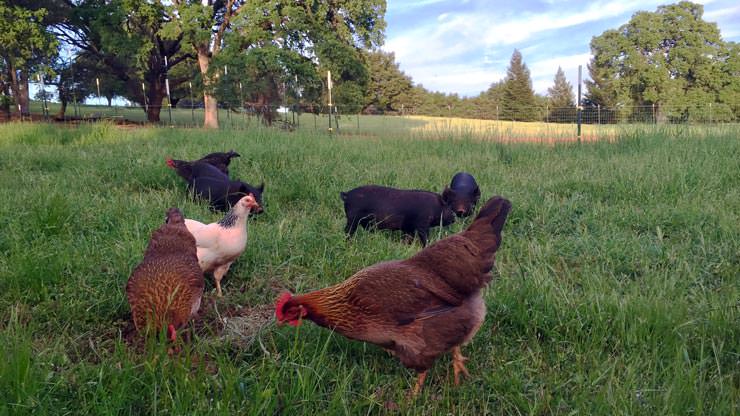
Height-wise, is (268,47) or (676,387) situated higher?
(268,47)

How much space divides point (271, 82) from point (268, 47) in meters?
1.54

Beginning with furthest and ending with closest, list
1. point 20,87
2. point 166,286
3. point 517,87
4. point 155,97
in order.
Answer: point 517,87
point 155,97
point 20,87
point 166,286

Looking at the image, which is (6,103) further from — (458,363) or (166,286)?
(458,363)

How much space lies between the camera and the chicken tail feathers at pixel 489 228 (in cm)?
248

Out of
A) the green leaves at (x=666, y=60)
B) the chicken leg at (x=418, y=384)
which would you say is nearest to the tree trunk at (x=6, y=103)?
the chicken leg at (x=418, y=384)

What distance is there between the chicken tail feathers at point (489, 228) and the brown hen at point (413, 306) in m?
0.07

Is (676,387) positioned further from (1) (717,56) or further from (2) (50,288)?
(1) (717,56)

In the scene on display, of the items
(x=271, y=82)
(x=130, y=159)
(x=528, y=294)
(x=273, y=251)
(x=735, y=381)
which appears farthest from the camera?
(x=271, y=82)

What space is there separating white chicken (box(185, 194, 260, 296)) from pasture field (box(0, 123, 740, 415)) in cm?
15

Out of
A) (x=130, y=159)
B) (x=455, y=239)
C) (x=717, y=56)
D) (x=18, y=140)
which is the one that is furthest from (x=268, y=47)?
(x=717, y=56)

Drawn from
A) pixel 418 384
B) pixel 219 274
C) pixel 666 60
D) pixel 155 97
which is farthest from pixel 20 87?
pixel 666 60

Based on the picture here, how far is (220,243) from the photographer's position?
321 centimetres

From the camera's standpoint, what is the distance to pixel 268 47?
20.0 metres

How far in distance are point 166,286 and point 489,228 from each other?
1.69 m
